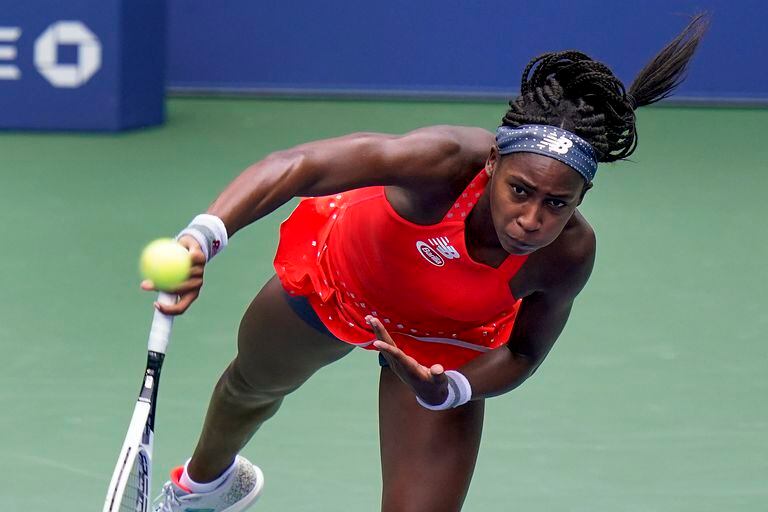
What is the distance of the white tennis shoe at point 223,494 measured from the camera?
4.33 m

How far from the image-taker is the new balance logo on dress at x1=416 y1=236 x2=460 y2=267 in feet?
11.2

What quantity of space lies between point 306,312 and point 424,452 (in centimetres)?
51

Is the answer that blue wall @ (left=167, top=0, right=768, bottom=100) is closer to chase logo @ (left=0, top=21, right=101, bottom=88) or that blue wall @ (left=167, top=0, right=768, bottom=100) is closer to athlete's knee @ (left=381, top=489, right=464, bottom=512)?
chase logo @ (left=0, top=21, right=101, bottom=88)

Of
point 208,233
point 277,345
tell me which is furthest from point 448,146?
point 277,345

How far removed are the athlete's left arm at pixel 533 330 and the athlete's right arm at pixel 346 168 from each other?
1.24 ft

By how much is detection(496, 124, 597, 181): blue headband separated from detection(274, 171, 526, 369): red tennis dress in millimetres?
205

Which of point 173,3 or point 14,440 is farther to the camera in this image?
point 173,3

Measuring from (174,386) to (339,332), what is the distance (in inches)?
70.3

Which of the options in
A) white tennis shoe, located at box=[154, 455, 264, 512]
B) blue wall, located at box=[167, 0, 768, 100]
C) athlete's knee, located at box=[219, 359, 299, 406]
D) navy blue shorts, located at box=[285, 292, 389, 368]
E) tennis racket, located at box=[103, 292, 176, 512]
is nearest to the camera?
tennis racket, located at box=[103, 292, 176, 512]

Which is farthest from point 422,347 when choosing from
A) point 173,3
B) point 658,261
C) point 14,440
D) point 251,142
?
point 173,3

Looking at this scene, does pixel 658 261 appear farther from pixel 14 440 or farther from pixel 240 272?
pixel 14 440

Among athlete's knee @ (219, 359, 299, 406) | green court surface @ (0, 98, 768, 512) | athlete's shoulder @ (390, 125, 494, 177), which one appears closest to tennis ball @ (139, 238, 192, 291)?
athlete's shoulder @ (390, 125, 494, 177)

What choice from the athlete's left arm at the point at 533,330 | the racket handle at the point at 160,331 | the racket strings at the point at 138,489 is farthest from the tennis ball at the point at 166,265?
the athlete's left arm at the point at 533,330

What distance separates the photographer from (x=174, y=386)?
5352mm
